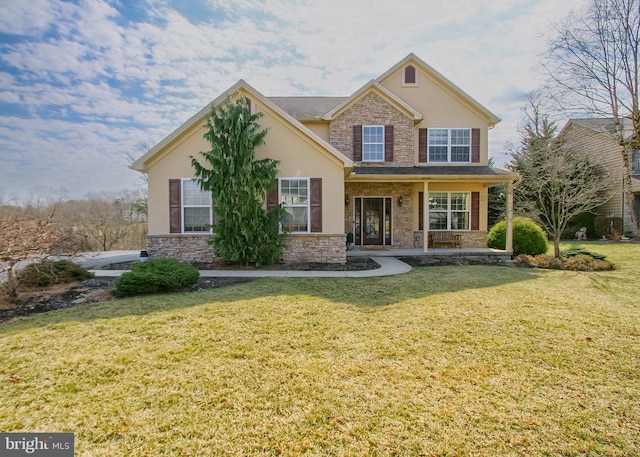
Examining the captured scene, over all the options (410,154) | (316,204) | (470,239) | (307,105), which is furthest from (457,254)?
(307,105)

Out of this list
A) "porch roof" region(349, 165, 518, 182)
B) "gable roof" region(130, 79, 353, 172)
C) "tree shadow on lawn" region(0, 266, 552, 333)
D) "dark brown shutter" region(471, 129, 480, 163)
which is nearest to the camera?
"tree shadow on lawn" region(0, 266, 552, 333)

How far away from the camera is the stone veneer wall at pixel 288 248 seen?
36.5 feet

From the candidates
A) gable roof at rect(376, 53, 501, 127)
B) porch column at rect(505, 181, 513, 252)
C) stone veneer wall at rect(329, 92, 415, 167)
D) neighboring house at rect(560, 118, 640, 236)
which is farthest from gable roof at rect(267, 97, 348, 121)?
neighboring house at rect(560, 118, 640, 236)

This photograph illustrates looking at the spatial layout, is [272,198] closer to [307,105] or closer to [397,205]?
[397,205]

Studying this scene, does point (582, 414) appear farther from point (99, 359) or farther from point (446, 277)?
point (446, 277)

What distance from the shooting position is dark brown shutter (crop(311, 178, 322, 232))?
11062 millimetres

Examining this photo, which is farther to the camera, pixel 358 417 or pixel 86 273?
pixel 86 273

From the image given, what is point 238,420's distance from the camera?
268 cm

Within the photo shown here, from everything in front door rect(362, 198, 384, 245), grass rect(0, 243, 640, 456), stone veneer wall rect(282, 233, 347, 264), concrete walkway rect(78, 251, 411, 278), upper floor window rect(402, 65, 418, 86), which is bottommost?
grass rect(0, 243, 640, 456)

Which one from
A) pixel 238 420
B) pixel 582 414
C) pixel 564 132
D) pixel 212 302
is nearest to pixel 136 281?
pixel 212 302

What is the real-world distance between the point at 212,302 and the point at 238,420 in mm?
3939

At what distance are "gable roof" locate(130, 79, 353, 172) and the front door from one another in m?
4.57

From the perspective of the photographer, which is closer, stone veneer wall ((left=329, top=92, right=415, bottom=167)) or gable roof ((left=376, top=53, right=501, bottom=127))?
stone veneer wall ((left=329, top=92, right=415, bottom=167))

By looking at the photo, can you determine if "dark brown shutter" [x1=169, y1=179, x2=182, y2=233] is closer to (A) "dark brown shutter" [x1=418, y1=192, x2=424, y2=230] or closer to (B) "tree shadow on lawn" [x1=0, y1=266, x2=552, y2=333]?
(B) "tree shadow on lawn" [x1=0, y1=266, x2=552, y2=333]
